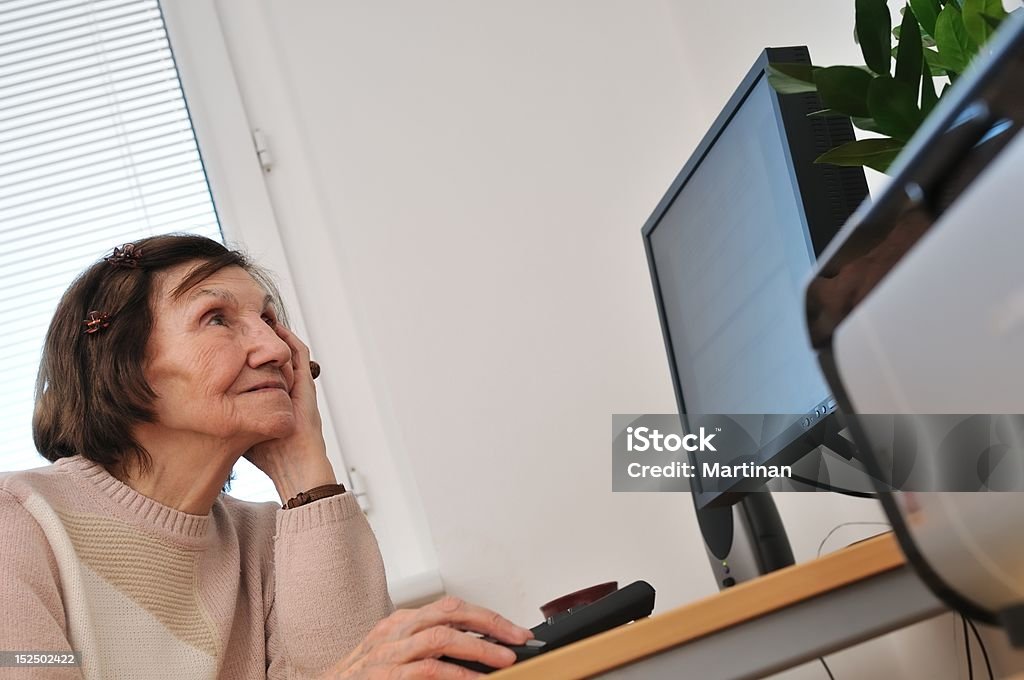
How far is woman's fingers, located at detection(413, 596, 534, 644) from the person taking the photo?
34.6 inches

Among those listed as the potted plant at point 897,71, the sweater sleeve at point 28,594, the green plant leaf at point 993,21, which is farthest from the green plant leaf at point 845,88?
the sweater sleeve at point 28,594

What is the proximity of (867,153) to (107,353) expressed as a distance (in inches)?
39.6

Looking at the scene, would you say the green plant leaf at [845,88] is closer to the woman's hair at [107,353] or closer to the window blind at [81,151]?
the woman's hair at [107,353]

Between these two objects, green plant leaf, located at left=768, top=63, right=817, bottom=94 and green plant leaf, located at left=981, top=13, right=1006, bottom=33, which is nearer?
green plant leaf, located at left=981, top=13, right=1006, bottom=33

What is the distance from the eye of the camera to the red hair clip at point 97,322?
1.42 m

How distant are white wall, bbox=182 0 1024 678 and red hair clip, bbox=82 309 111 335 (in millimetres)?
549

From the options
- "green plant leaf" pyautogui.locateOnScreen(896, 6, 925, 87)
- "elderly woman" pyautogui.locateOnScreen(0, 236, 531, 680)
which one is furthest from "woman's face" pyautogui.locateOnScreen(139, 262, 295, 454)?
"green plant leaf" pyautogui.locateOnScreen(896, 6, 925, 87)

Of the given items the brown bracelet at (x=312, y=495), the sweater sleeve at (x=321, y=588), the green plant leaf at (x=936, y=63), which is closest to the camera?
the green plant leaf at (x=936, y=63)

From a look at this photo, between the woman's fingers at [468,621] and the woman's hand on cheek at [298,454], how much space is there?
56 centimetres

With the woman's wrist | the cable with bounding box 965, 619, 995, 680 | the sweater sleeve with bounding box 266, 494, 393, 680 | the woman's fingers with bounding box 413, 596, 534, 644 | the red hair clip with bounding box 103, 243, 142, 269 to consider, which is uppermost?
the red hair clip with bounding box 103, 243, 142, 269

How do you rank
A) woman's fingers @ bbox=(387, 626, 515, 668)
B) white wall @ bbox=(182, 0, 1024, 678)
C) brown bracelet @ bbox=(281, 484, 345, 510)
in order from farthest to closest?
white wall @ bbox=(182, 0, 1024, 678)
brown bracelet @ bbox=(281, 484, 345, 510)
woman's fingers @ bbox=(387, 626, 515, 668)

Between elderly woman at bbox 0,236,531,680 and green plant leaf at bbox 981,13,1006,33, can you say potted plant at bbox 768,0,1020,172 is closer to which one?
green plant leaf at bbox 981,13,1006,33

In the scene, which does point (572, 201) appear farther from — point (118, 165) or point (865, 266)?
point (865, 266)

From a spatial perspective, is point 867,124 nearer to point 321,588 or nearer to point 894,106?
point 894,106
